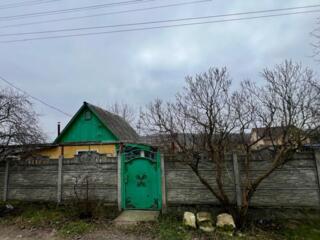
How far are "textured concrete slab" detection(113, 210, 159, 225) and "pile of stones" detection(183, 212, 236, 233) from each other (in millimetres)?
1156

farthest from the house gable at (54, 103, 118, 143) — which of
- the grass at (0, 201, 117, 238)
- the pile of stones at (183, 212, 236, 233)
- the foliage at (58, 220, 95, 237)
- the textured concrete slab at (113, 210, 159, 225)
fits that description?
the pile of stones at (183, 212, 236, 233)

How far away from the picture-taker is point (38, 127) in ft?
35.0

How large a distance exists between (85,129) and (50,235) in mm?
11683

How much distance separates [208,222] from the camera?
23.5ft

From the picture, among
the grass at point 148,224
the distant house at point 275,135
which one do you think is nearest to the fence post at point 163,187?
the grass at point 148,224

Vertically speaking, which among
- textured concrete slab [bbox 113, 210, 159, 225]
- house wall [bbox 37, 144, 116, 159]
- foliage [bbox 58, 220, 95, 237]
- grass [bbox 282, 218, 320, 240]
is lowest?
grass [bbox 282, 218, 320, 240]

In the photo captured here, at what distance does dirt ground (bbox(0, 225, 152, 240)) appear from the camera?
689cm

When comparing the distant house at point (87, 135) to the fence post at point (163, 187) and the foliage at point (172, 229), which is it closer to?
the fence post at point (163, 187)

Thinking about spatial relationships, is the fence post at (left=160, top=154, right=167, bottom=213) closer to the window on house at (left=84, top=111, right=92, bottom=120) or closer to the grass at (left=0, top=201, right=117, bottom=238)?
the grass at (left=0, top=201, right=117, bottom=238)

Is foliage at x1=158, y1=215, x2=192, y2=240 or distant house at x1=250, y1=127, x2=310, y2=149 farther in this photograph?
distant house at x1=250, y1=127, x2=310, y2=149

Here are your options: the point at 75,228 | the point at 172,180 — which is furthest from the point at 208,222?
the point at 75,228

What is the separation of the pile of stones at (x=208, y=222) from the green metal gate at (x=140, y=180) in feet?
5.74

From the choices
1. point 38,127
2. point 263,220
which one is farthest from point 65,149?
point 263,220

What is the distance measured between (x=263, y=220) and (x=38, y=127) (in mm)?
8592
